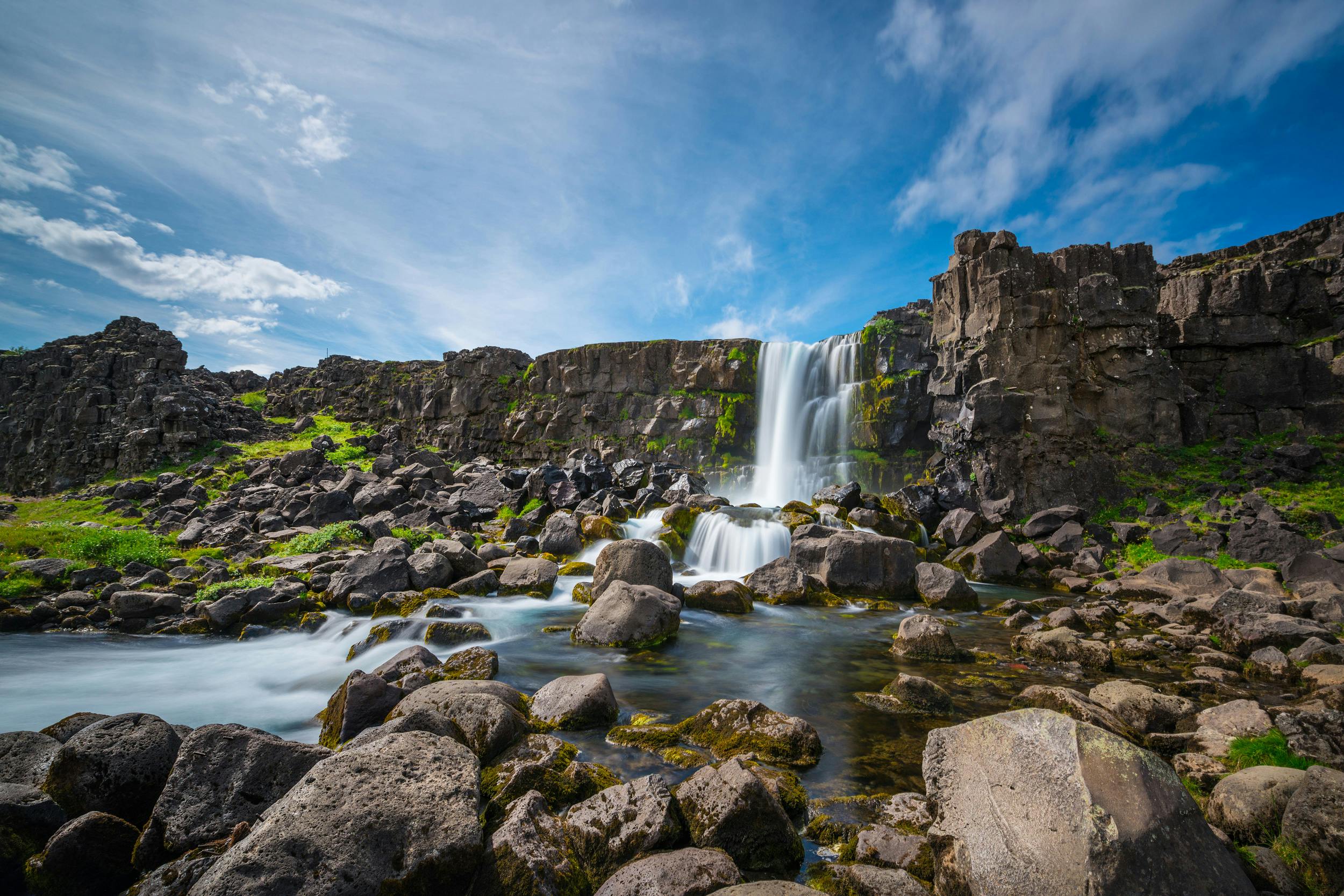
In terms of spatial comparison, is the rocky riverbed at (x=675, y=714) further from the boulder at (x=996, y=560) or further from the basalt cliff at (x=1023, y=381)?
the basalt cliff at (x=1023, y=381)

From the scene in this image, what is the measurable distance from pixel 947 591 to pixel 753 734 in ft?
33.2

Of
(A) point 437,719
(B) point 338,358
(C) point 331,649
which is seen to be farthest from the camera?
(B) point 338,358

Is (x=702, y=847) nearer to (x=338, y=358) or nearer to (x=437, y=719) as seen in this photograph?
(x=437, y=719)

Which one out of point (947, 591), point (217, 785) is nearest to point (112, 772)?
point (217, 785)

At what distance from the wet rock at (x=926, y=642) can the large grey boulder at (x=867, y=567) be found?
4.67 m

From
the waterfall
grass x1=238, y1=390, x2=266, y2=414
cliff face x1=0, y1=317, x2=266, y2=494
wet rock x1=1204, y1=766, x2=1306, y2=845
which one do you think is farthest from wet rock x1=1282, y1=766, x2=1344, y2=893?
grass x1=238, y1=390, x2=266, y2=414

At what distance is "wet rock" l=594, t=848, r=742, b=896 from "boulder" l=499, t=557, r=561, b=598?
1112cm

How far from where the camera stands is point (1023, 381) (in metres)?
24.7

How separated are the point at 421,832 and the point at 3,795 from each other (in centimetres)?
303

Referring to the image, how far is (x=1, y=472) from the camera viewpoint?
117 ft

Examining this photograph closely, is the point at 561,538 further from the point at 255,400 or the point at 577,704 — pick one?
the point at 255,400

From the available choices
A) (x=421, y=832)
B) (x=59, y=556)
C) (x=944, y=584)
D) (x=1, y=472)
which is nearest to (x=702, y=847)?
(x=421, y=832)

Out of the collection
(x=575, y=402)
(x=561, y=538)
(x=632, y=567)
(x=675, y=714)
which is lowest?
(x=675, y=714)

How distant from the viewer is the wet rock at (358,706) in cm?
582
